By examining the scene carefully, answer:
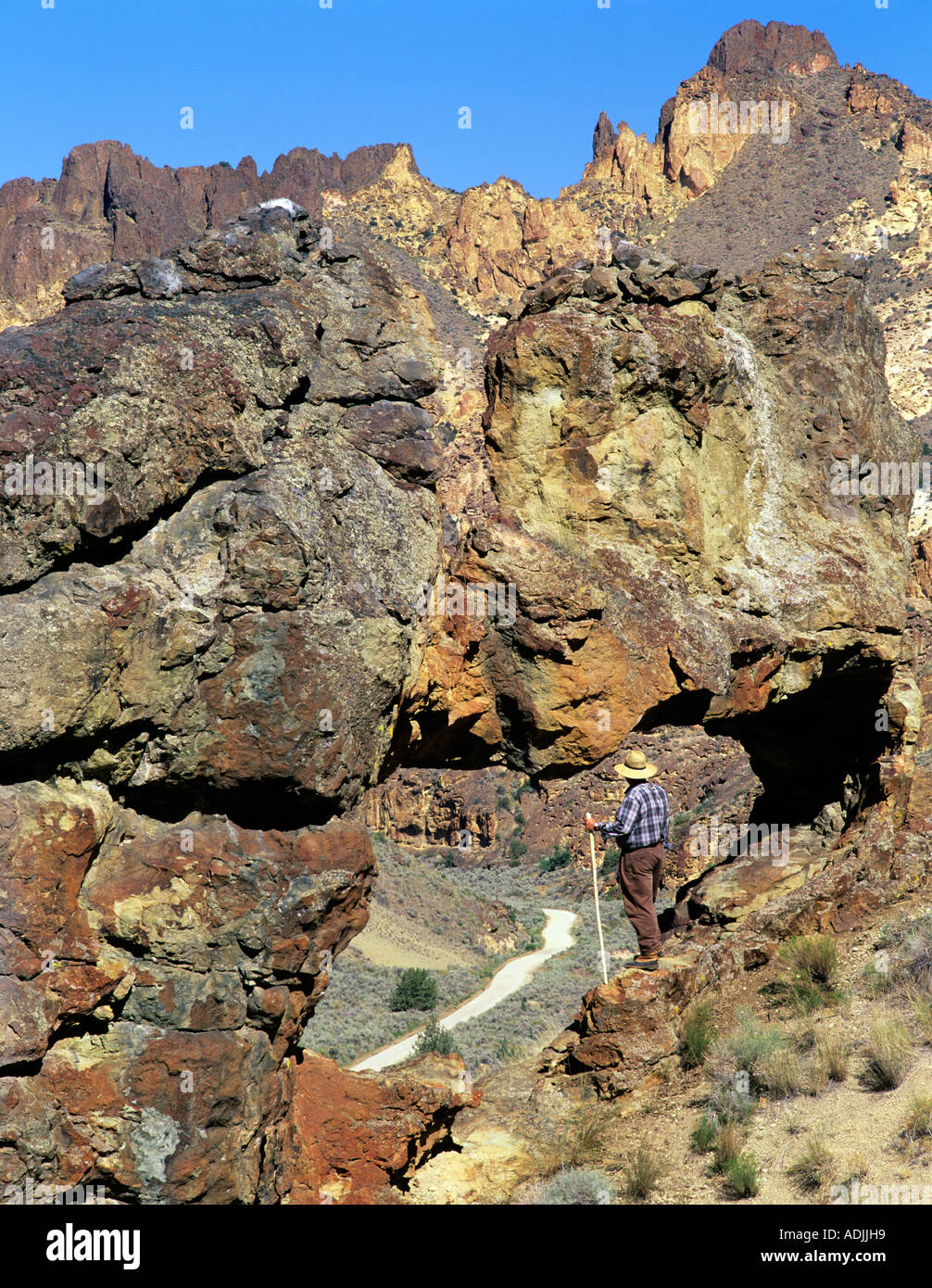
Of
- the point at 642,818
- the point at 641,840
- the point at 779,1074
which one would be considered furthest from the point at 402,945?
the point at 779,1074

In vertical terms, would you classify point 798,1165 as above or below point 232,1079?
below

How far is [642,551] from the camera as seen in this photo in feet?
28.7

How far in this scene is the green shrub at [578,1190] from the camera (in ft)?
23.9

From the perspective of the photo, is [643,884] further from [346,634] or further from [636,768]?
[346,634]

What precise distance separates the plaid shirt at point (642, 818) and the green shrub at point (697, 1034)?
1576 mm

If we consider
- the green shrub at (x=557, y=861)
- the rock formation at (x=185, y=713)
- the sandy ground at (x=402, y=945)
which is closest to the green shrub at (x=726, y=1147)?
the rock formation at (x=185, y=713)

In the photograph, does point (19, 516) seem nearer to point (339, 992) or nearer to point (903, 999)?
point (903, 999)

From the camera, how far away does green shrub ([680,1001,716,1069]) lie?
8891mm

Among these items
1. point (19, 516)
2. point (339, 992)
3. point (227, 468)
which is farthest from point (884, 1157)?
point (339, 992)

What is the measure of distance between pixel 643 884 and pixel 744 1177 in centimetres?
284

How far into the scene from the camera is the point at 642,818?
29.7ft

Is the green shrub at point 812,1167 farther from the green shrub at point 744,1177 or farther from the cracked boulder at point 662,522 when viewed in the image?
the cracked boulder at point 662,522

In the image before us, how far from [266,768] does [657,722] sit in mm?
3735

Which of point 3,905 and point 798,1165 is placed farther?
point 798,1165
